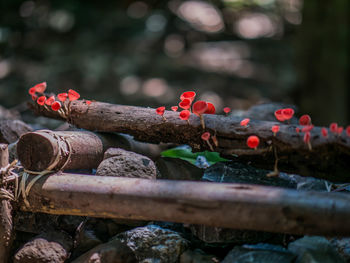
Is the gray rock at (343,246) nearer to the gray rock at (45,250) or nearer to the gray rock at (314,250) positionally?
the gray rock at (314,250)

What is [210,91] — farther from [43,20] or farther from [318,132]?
[318,132]

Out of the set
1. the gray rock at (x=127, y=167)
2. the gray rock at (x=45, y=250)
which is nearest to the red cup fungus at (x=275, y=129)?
the gray rock at (x=127, y=167)

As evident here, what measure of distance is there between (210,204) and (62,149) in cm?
76

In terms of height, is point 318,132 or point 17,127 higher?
point 318,132

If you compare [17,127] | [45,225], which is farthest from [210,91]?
[45,225]

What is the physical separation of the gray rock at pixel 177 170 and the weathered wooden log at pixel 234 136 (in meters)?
0.18

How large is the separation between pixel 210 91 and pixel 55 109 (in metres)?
5.70

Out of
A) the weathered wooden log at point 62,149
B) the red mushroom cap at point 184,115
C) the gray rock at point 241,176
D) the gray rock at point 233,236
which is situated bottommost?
the gray rock at point 233,236

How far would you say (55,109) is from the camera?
1953 millimetres

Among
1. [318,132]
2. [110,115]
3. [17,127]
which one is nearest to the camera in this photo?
[318,132]

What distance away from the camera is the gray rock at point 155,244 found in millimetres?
1729

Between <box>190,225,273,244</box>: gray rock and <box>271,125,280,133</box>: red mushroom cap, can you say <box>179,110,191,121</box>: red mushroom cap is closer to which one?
<box>271,125,280,133</box>: red mushroom cap

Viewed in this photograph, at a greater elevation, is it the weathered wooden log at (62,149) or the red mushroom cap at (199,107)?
the red mushroom cap at (199,107)

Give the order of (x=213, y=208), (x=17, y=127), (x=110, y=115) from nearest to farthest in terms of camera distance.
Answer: (x=213, y=208) < (x=110, y=115) < (x=17, y=127)
